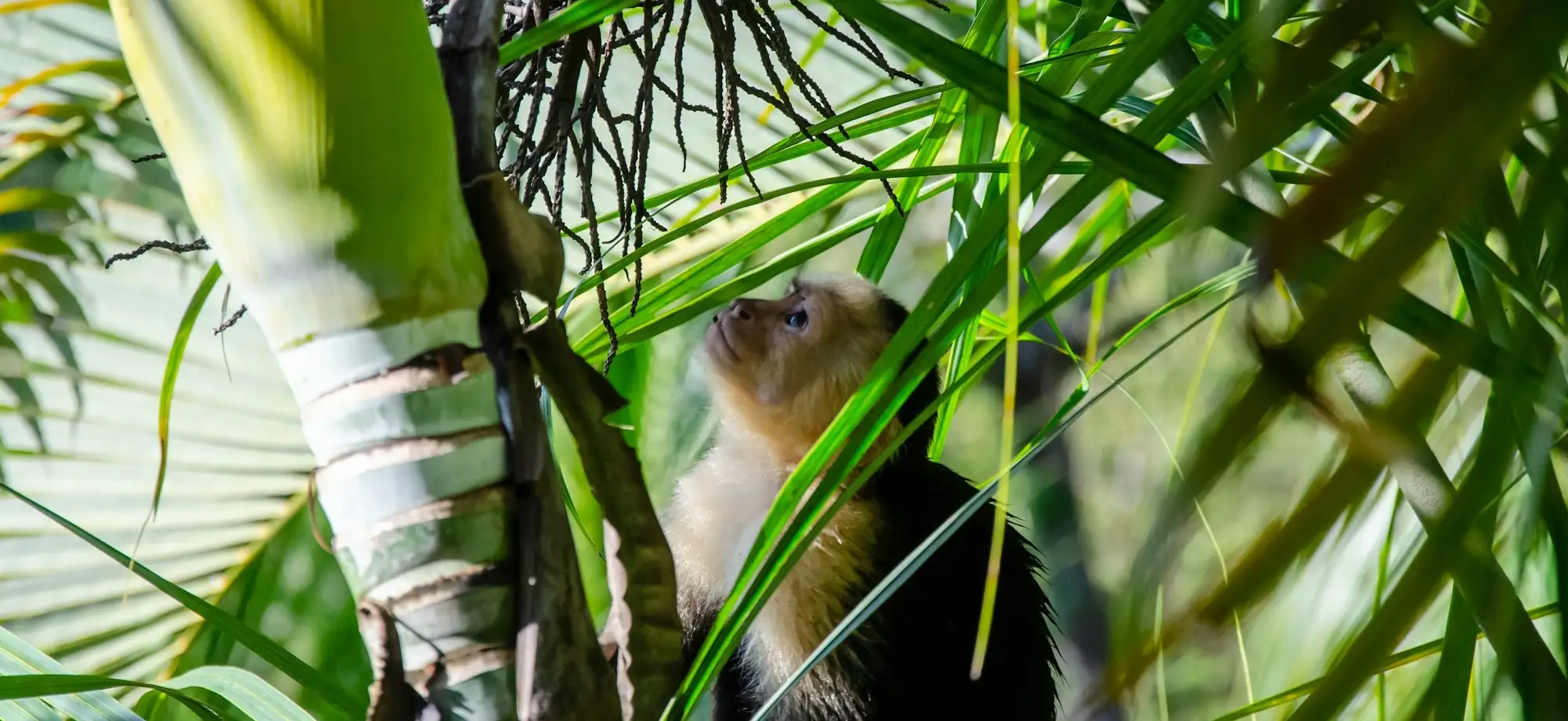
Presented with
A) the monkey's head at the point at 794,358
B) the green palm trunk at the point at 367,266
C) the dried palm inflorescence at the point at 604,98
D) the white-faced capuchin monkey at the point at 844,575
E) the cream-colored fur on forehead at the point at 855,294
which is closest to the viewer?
the green palm trunk at the point at 367,266

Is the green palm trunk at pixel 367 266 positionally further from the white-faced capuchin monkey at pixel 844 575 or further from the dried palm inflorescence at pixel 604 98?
the white-faced capuchin monkey at pixel 844 575

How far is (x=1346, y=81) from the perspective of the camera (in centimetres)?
32

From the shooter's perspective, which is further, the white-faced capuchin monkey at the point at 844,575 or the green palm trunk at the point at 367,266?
the white-faced capuchin monkey at the point at 844,575

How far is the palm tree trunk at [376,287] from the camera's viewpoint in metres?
0.28

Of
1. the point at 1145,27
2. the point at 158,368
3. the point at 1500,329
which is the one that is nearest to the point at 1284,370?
the point at 1145,27

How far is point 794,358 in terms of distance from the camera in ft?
3.98

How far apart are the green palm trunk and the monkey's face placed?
84cm

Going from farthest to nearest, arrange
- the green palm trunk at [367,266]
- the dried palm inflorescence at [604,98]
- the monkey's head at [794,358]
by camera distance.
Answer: the monkey's head at [794,358], the dried palm inflorescence at [604,98], the green palm trunk at [367,266]

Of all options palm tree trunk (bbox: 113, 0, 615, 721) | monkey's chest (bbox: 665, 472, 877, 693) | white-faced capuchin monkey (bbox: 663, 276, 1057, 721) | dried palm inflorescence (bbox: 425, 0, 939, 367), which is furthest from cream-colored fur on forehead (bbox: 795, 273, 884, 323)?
palm tree trunk (bbox: 113, 0, 615, 721)

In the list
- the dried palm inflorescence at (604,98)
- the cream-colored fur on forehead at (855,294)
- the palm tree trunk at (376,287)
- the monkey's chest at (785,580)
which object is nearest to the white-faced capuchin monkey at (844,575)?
the monkey's chest at (785,580)

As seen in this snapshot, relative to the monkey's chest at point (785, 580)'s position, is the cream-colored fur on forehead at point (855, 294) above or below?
above

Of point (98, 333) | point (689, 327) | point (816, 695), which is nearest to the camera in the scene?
point (98, 333)

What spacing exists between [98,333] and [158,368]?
32 cm

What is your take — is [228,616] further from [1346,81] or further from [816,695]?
[816,695]
